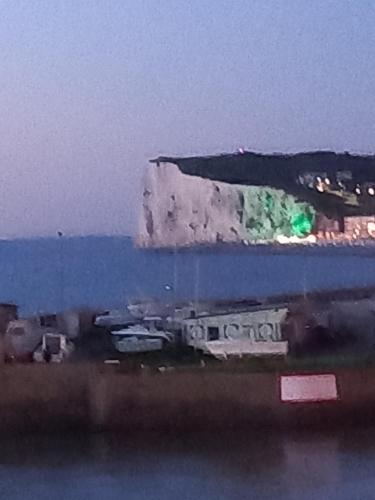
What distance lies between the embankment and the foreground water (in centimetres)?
17

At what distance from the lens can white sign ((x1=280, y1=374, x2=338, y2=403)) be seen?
10.7 m

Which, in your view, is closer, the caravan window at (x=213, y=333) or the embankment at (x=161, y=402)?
the embankment at (x=161, y=402)

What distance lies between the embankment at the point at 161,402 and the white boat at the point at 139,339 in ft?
22.1

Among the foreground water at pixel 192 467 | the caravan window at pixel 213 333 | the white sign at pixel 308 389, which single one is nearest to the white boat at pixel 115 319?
the caravan window at pixel 213 333

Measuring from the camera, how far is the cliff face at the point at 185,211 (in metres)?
65.9

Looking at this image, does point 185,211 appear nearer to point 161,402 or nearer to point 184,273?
point 184,273

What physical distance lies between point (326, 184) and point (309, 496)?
45.2m

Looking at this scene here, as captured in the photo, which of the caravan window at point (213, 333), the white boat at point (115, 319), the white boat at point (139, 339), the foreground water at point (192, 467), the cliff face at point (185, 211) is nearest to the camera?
the foreground water at point (192, 467)

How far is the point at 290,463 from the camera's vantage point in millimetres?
9523

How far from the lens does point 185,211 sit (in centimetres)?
6844

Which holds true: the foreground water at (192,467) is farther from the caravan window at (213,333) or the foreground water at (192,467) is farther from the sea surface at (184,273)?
the sea surface at (184,273)

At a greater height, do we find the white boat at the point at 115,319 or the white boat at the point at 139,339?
the white boat at the point at 115,319

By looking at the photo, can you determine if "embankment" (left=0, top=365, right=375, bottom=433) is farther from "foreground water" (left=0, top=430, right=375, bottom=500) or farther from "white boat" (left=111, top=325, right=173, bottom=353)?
"white boat" (left=111, top=325, right=173, bottom=353)

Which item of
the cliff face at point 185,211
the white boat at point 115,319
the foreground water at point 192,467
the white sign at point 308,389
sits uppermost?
the cliff face at point 185,211
